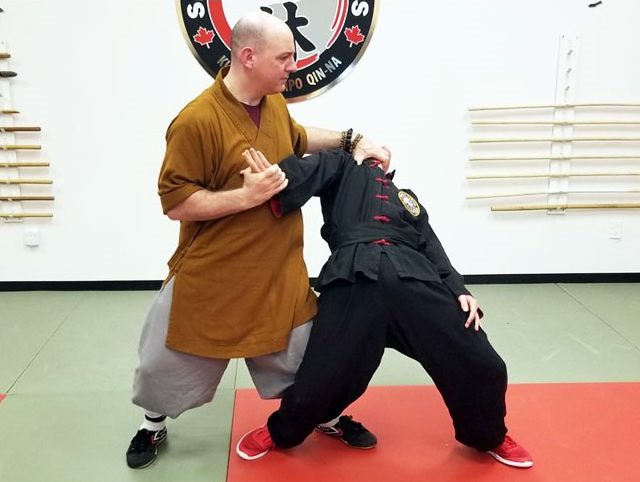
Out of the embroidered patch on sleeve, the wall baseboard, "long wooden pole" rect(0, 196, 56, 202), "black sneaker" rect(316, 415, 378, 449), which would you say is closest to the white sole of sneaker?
"black sneaker" rect(316, 415, 378, 449)

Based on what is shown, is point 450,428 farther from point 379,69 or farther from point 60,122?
point 60,122

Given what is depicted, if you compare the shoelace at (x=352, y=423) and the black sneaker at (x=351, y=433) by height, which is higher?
the shoelace at (x=352, y=423)

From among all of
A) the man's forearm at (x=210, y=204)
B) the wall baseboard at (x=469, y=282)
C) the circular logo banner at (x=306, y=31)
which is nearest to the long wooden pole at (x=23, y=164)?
the wall baseboard at (x=469, y=282)

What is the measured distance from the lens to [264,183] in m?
1.96

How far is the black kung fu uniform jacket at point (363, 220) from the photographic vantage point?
2.12 m

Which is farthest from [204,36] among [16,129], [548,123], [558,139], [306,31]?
[558,139]

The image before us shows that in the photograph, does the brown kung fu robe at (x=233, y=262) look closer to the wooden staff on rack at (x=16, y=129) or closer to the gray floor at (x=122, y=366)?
the gray floor at (x=122, y=366)

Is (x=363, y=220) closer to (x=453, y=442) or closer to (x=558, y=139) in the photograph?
(x=453, y=442)

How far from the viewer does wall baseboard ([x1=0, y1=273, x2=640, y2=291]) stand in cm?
415

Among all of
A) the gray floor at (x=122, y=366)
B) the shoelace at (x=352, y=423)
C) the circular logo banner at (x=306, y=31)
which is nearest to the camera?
the gray floor at (x=122, y=366)

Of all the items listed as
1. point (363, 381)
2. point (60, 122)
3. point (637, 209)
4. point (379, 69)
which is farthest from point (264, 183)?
point (637, 209)

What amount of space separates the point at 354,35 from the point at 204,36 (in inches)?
36.3

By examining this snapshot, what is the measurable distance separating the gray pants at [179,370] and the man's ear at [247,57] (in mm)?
786

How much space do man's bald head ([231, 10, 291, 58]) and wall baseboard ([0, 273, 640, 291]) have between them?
234 centimetres
